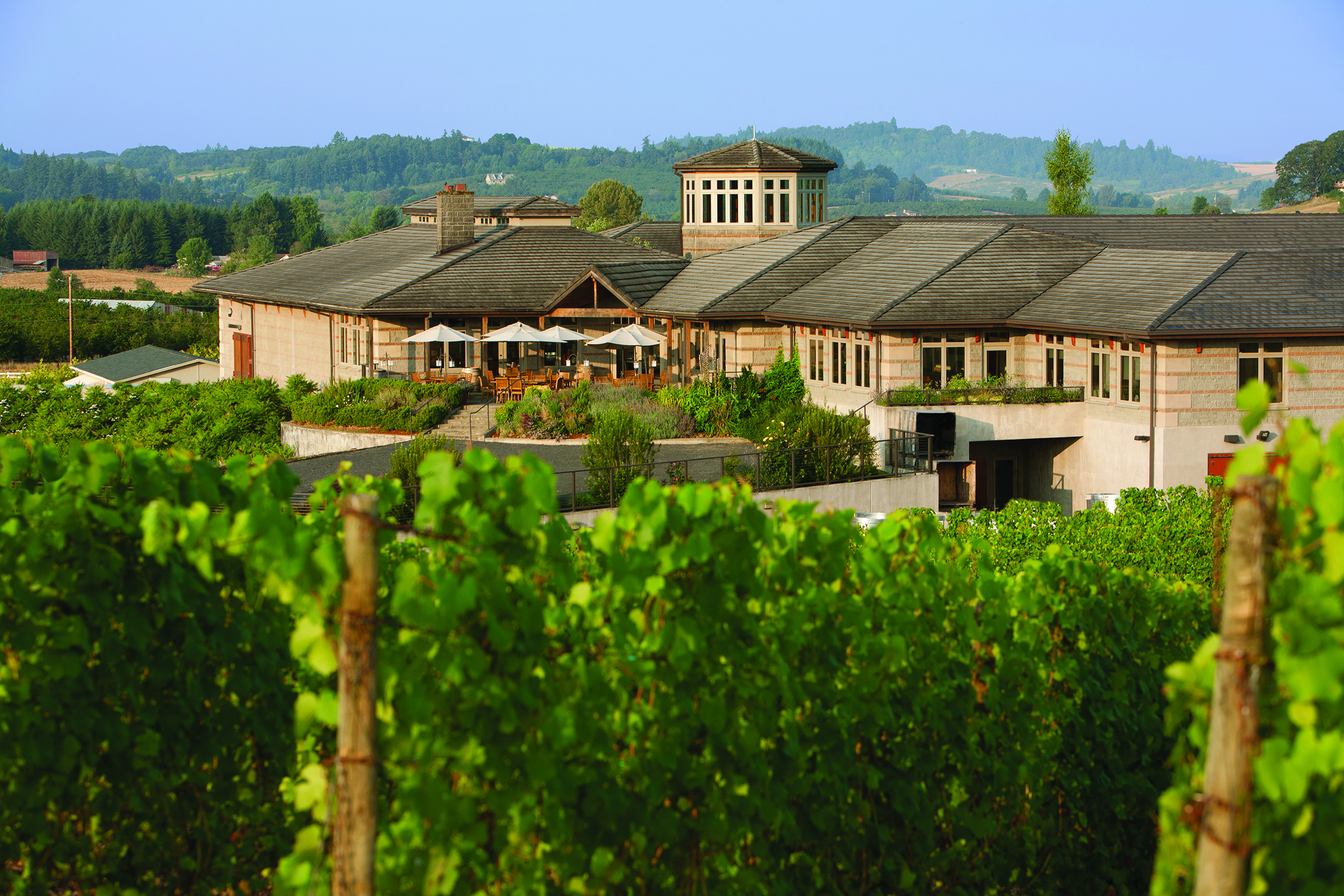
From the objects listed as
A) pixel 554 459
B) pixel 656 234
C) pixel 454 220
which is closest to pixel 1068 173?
pixel 656 234

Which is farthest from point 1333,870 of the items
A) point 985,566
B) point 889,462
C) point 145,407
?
point 145,407

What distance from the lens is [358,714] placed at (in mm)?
5133

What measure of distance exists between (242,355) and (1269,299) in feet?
128

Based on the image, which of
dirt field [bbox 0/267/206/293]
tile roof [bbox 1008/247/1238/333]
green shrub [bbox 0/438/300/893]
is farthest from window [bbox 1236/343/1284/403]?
dirt field [bbox 0/267/206/293]

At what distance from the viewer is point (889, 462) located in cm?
3041

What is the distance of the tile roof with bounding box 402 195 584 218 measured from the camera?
69.4m

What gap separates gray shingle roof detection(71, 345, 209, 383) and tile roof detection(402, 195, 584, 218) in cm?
1316

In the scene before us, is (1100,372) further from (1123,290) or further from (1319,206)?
(1319,206)

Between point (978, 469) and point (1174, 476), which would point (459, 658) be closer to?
point (1174, 476)

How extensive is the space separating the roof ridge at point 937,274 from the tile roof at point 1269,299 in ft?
22.5

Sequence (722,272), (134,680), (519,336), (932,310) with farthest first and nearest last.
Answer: (722,272) < (519,336) < (932,310) < (134,680)

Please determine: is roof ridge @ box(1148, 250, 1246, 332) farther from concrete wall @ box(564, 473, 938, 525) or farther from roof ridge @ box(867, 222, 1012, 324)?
roof ridge @ box(867, 222, 1012, 324)

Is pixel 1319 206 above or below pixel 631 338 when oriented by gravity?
above

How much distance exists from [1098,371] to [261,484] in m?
28.6
